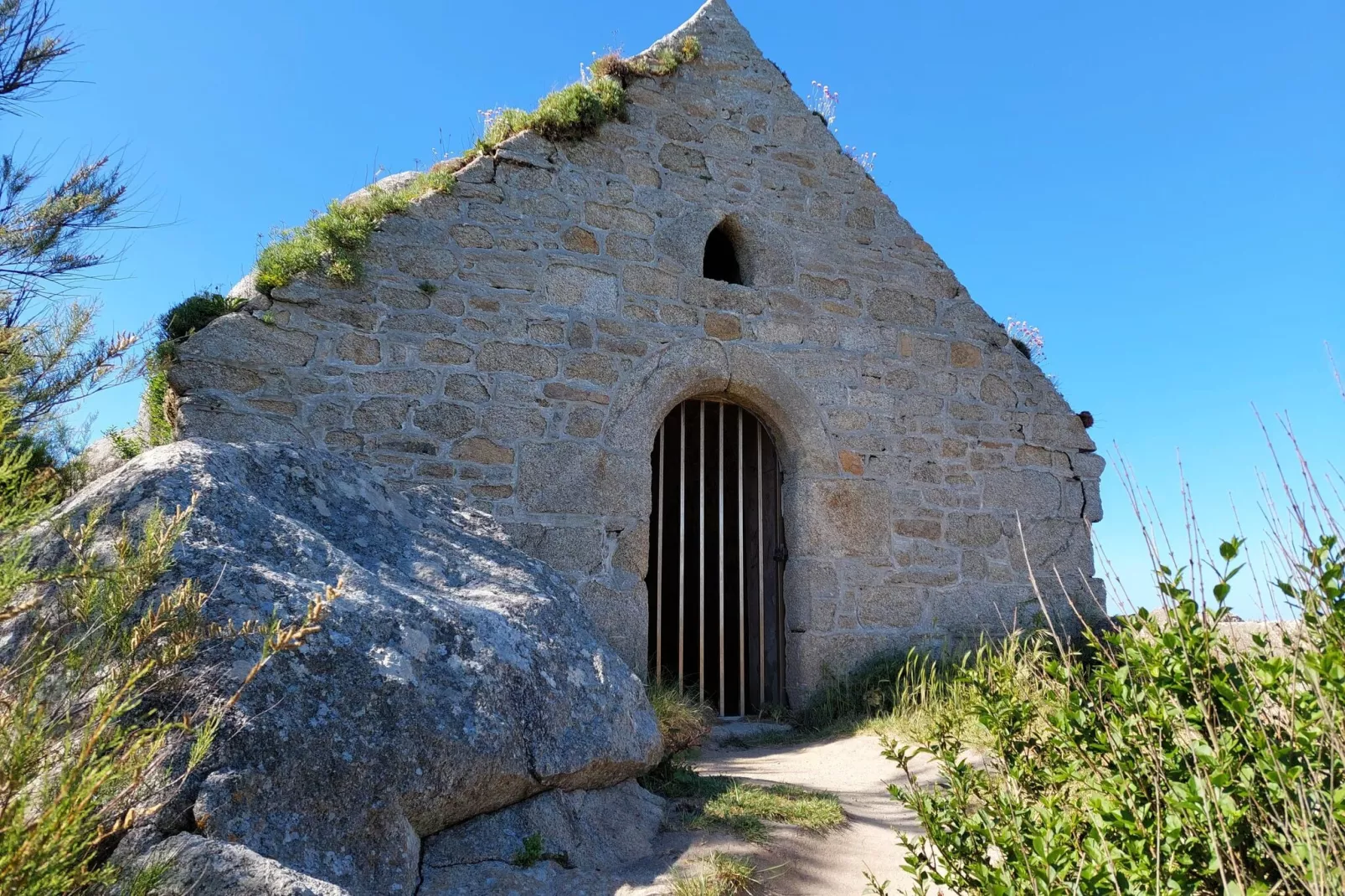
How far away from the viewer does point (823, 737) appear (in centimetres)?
510

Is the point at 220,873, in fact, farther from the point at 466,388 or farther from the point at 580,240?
the point at 580,240

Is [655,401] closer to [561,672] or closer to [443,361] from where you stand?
[443,361]

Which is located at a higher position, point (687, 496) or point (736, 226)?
point (736, 226)

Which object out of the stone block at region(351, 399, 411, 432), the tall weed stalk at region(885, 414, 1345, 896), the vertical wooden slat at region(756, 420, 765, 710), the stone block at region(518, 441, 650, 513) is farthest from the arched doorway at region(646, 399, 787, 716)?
the tall weed stalk at region(885, 414, 1345, 896)

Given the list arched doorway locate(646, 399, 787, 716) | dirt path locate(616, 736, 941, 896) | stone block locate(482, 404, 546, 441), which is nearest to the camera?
dirt path locate(616, 736, 941, 896)

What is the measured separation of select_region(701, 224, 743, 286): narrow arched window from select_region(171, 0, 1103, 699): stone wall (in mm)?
149

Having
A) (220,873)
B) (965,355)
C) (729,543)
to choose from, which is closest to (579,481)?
(729,543)

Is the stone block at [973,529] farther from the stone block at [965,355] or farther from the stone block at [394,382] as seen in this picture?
the stone block at [394,382]

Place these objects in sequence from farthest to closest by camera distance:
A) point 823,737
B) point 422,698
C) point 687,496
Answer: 1. point 687,496
2. point 823,737
3. point 422,698

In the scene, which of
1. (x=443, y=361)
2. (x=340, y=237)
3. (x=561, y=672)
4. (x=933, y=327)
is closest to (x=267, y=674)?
(x=561, y=672)

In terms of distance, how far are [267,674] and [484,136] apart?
4484mm

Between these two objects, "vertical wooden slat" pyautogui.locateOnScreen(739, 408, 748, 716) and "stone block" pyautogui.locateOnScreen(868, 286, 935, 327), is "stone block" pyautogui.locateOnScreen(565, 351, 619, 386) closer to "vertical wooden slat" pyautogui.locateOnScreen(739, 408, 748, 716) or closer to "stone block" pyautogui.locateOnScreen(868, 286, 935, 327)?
"vertical wooden slat" pyautogui.locateOnScreen(739, 408, 748, 716)

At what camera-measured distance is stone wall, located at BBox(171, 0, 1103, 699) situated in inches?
199

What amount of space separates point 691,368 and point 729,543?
2.01 metres
